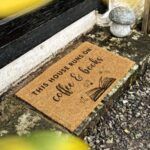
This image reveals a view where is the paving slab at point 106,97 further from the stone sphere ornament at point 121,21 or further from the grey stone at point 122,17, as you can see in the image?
the grey stone at point 122,17

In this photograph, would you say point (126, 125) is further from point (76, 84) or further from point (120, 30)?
point (120, 30)

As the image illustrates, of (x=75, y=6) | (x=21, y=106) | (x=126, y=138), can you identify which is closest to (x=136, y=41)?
(x=75, y=6)

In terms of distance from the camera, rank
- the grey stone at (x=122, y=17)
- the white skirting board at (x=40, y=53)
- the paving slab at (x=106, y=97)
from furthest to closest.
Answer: the grey stone at (x=122, y=17), the white skirting board at (x=40, y=53), the paving slab at (x=106, y=97)

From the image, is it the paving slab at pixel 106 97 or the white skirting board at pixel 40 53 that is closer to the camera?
the paving slab at pixel 106 97

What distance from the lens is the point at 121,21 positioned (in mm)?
3121

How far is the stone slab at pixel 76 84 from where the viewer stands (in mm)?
2449

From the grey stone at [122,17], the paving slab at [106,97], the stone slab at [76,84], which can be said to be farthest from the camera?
the grey stone at [122,17]

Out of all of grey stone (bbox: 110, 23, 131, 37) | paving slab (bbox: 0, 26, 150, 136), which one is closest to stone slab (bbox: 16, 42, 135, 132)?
paving slab (bbox: 0, 26, 150, 136)

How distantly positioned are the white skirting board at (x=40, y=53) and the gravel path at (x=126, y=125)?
70 cm

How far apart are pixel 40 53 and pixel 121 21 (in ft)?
2.66

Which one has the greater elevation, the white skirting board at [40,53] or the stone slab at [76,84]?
the white skirting board at [40,53]

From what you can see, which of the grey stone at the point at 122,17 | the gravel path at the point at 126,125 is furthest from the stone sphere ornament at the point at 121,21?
the gravel path at the point at 126,125

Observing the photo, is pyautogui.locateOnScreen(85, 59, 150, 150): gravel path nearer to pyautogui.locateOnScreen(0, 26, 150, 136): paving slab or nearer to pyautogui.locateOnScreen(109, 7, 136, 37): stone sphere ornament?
pyautogui.locateOnScreen(0, 26, 150, 136): paving slab

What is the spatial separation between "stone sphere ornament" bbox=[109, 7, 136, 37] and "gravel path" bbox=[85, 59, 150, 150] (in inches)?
22.6
